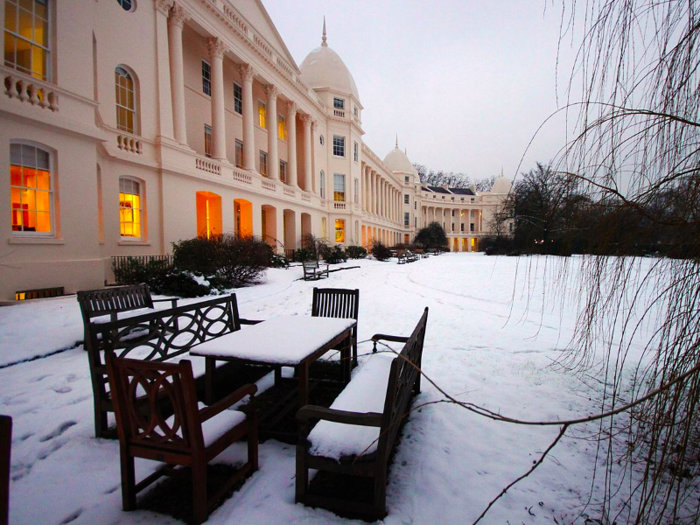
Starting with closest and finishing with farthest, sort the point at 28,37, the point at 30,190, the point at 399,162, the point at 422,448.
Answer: the point at 422,448 → the point at 30,190 → the point at 28,37 → the point at 399,162

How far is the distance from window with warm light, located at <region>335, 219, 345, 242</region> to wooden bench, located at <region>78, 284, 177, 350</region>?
28.4m

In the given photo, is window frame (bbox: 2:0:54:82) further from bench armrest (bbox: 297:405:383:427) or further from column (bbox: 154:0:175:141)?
bench armrest (bbox: 297:405:383:427)

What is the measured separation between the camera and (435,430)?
301cm

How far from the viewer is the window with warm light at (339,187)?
34.0 meters

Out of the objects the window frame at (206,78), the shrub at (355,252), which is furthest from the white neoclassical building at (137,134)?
the shrub at (355,252)

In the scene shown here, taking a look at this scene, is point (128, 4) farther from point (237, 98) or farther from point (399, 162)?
point (399, 162)

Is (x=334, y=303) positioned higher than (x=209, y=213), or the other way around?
Answer: (x=209, y=213)

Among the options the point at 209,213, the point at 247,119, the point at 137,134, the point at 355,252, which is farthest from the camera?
the point at 355,252

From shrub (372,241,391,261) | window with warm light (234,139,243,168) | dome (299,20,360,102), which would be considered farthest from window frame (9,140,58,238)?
dome (299,20,360,102)

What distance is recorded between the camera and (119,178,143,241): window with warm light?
44.2 ft

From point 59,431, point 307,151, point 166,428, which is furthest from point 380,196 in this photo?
point 166,428

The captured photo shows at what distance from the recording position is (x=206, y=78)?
20.1 metres

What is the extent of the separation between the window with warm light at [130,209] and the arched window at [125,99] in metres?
2.21

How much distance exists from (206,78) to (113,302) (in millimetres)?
19594
